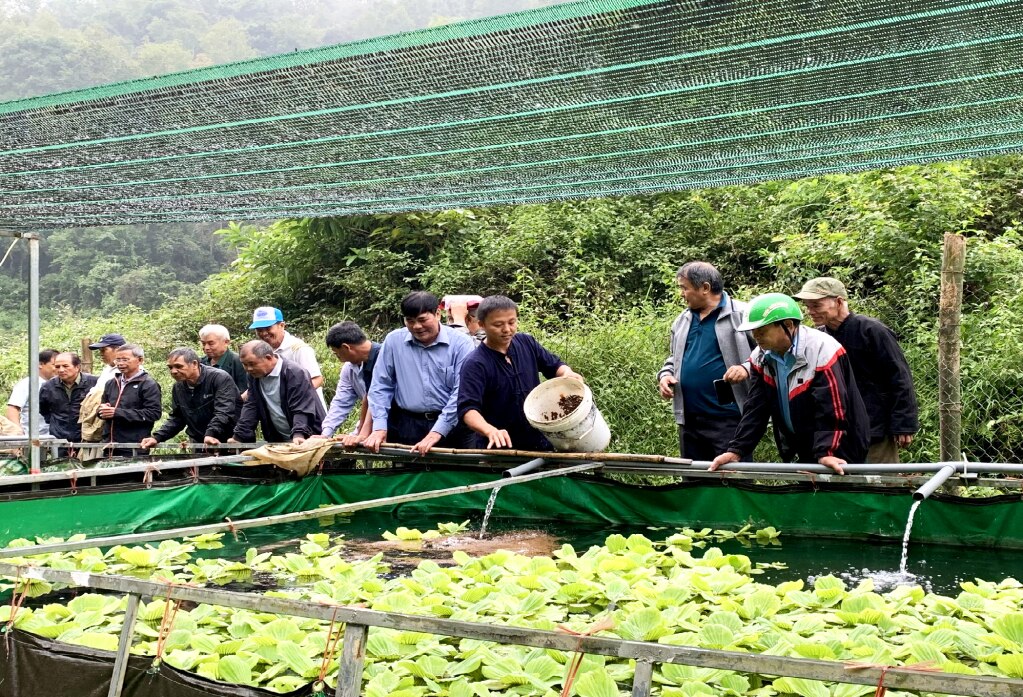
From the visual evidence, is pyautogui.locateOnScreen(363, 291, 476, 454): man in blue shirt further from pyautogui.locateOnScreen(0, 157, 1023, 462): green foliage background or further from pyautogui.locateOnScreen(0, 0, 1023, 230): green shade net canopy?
pyautogui.locateOnScreen(0, 157, 1023, 462): green foliage background

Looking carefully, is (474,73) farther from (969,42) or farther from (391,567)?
(391,567)

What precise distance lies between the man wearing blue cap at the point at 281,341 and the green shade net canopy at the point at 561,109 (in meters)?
1.71

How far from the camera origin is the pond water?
15.6ft

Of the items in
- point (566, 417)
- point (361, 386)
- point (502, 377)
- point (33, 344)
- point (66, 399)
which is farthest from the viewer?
point (66, 399)

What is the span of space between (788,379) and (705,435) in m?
0.98

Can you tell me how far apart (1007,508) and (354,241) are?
11.1 meters

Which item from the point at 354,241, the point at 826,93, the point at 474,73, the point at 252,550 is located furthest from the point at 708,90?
the point at 354,241

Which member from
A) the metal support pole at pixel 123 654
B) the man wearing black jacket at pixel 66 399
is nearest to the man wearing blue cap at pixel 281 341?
the man wearing black jacket at pixel 66 399

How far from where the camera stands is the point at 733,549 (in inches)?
212

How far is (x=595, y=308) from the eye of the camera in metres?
11.0

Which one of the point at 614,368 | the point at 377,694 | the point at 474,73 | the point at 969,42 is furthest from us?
the point at 614,368

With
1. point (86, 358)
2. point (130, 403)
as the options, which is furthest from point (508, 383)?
point (86, 358)

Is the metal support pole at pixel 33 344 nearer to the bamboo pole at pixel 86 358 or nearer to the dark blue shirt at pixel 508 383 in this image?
the dark blue shirt at pixel 508 383

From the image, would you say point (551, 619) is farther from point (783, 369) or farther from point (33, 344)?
→ point (33, 344)
